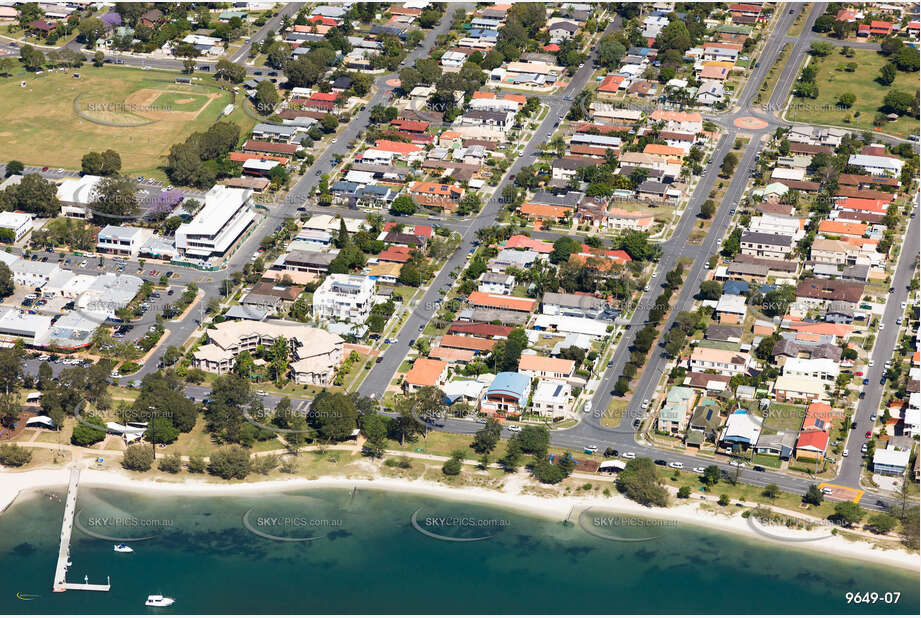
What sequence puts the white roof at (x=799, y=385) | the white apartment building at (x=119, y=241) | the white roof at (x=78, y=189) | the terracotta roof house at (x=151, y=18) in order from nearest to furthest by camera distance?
the white roof at (x=799, y=385) → the white apartment building at (x=119, y=241) → the white roof at (x=78, y=189) → the terracotta roof house at (x=151, y=18)

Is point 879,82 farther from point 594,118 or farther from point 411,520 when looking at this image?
point 411,520

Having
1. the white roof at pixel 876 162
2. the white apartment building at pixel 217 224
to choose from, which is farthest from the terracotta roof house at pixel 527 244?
the white roof at pixel 876 162

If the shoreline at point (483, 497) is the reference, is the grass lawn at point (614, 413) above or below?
above

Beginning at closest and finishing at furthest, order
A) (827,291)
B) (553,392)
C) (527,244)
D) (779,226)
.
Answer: (553,392) → (827,291) → (527,244) → (779,226)

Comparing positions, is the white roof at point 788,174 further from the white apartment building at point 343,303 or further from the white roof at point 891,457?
the white apartment building at point 343,303

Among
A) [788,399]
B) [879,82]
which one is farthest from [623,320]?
[879,82]

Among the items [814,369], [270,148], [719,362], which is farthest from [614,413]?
[270,148]

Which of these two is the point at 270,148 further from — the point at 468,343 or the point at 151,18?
the point at 468,343
